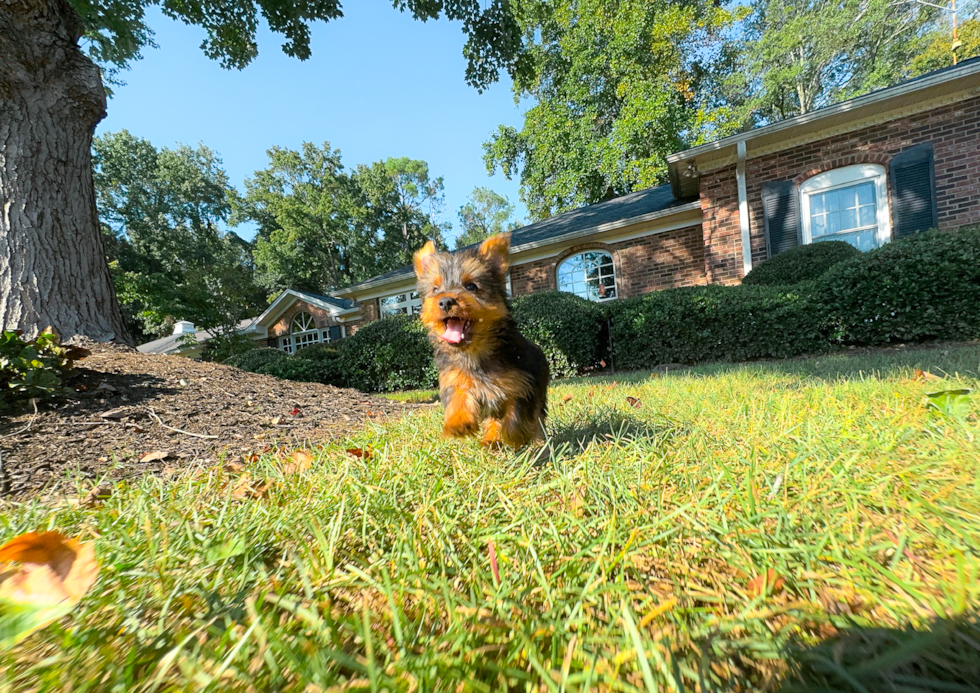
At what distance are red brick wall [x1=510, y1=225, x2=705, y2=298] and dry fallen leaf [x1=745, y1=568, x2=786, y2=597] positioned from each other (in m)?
13.5

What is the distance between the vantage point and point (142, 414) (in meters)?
3.25

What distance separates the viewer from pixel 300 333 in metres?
28.8

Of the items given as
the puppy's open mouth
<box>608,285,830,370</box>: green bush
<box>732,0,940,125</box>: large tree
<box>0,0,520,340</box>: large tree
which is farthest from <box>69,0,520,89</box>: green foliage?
<box>732,0,940,125</box>: large tree

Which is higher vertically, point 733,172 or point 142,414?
point 733,172

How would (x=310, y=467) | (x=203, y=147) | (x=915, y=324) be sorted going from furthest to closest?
1. (x=203, y=147)
2. (x=915, y=324)
3. (x=310, y=467)

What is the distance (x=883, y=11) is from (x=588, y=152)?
57.7ft

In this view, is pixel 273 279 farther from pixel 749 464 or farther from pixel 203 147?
pixel 749 464

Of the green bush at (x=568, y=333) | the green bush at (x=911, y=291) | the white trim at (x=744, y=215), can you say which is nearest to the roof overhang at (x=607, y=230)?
the white trim at (x=744, y=215)

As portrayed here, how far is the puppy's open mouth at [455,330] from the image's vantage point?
2.58 meters

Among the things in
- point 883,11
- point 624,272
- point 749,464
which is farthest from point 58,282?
point 883,11

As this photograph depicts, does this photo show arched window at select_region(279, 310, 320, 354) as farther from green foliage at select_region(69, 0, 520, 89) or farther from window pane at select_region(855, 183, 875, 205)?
window pane at select_region(855, 183, 875, 205)

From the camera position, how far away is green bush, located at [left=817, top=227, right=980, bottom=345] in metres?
6.94

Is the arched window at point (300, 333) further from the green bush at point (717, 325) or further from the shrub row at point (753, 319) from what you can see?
the green bush at point (717, 325)

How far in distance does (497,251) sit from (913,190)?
12332 millimetres
